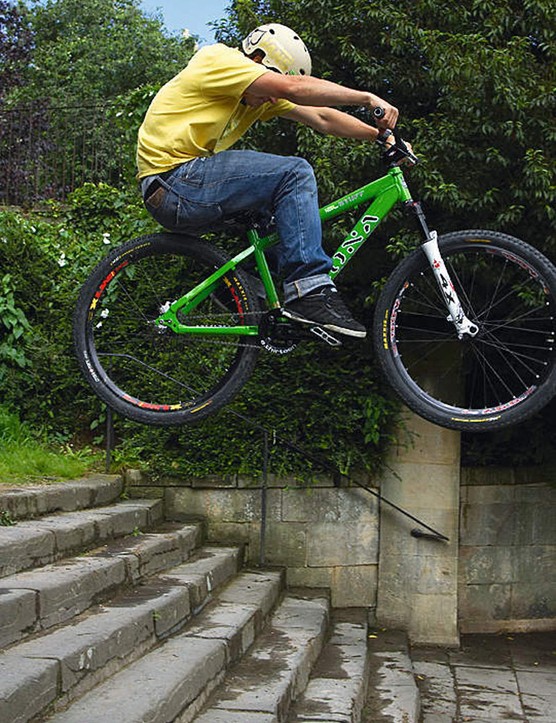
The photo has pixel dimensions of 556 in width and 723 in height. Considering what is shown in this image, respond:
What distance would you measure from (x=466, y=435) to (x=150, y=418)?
472 centimetres

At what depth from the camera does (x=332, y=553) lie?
7.85 meters

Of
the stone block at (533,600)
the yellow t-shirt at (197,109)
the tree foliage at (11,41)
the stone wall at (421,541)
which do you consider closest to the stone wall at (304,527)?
the stone wall at (421,541)

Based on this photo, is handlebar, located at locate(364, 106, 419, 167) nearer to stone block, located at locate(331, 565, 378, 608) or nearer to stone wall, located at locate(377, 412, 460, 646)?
stone wall, located at locate(377, 412, 460, 646)

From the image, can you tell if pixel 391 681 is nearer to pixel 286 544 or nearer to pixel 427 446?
pixel 286 544

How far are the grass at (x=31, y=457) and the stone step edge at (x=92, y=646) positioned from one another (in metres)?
1.36

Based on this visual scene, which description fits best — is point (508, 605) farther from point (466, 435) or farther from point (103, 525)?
point (103, 525)

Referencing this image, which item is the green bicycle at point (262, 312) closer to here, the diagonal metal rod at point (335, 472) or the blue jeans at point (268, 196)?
the blue jeans at point (268, 196)

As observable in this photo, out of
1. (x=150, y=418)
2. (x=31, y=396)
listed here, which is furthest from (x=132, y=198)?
(x=150, y=418)

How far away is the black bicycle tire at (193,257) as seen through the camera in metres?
4.31

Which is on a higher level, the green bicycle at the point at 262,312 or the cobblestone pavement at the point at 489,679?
the green bicycle at the point at 262,312

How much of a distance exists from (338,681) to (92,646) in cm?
218

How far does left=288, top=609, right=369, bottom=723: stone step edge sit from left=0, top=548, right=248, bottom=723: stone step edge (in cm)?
75

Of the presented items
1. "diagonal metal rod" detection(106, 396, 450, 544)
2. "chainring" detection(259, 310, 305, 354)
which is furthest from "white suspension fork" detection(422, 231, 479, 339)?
"diagonal metal rod" detection(106, 396, 450, 544)

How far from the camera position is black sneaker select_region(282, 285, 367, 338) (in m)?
4.09
